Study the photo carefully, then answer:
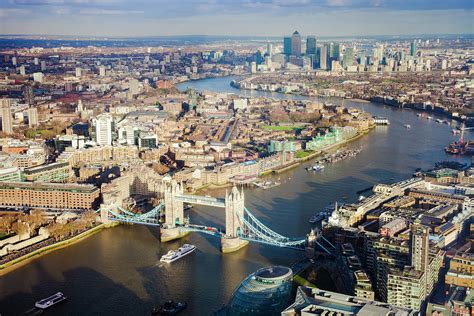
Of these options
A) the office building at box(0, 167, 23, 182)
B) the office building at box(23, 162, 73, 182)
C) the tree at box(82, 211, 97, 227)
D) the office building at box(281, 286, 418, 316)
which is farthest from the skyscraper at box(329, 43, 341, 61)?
the office building at box(281, 286, 418, 316)

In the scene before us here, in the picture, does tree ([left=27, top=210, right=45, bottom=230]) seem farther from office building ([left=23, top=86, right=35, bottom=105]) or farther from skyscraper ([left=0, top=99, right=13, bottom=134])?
office building ([left=23, top=86, right=35, bottom=105])

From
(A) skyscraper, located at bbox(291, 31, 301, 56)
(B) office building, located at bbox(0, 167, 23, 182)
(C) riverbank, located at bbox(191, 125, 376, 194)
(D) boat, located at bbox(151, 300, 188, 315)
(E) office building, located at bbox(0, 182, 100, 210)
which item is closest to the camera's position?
(D) boat, located at bbox(151, 300, 188, 315)

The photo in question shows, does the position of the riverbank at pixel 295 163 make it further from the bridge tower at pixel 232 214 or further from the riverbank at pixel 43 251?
the bridge tower at pixel 232 214

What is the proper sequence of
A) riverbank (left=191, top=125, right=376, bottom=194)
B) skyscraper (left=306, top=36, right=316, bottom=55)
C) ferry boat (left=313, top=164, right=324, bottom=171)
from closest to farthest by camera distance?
riverbank (left=191, top=125, right=376, bottom=194)
ferry boat (left=313, top=164, right=324, bottom=171)
skyscraper (left=306, top=36, right=316, bottom=55)

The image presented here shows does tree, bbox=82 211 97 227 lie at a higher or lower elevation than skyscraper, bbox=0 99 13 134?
lower

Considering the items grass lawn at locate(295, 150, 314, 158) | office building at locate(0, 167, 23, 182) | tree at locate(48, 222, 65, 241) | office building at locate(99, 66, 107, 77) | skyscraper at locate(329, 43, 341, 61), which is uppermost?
skyscraper at locate(329, 43, 341, 61)

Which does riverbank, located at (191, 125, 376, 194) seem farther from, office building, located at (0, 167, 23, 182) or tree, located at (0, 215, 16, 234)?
tree, located at (0, 215, 16, 234)

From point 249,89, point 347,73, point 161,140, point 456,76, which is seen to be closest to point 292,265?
point 161,140

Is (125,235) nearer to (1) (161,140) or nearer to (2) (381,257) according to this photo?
(2) (381,257)

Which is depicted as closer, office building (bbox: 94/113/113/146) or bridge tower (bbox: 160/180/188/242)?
bridge tower (bbox: 160/180/188/242)

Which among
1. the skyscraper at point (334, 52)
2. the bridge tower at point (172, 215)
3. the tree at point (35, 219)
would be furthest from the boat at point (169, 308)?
the skyscraper at point (334, 52)
